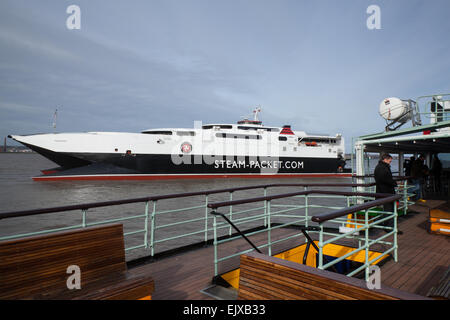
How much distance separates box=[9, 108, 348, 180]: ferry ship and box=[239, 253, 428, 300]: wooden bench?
2378cm

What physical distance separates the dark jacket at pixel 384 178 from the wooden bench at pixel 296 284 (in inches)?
174

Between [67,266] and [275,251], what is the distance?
10.3ft

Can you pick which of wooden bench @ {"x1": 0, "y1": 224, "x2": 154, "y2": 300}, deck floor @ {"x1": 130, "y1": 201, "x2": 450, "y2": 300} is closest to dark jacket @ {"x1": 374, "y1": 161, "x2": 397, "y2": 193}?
deck floor @ {"x1": 130, "y1": 201, "x2": 450, "y2": 300}

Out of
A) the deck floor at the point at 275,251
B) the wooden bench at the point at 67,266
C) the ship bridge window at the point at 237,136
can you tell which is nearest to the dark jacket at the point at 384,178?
the deck floor at the point at 275,251

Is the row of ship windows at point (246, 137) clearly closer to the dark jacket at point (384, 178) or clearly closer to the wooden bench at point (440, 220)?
the dark jacket at point (384, 178)

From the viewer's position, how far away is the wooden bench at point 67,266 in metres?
2.04

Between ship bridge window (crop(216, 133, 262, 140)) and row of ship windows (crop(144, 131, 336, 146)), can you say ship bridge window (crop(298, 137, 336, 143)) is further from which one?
ship bridge window (crop(216, 133, 262, 140))

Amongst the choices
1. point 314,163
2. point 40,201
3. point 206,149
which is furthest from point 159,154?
point 314,163

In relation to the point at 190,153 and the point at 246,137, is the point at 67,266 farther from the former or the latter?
the point at 246,137

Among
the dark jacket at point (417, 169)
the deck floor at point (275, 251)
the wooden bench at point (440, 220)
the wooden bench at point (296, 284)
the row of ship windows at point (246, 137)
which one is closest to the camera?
the wooden bench at point (296, 284)

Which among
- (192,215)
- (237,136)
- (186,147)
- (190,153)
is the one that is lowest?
(192,215)

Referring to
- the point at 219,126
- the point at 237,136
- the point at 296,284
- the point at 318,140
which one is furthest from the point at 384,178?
the point at 318,140

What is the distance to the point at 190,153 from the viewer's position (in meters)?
25.8
